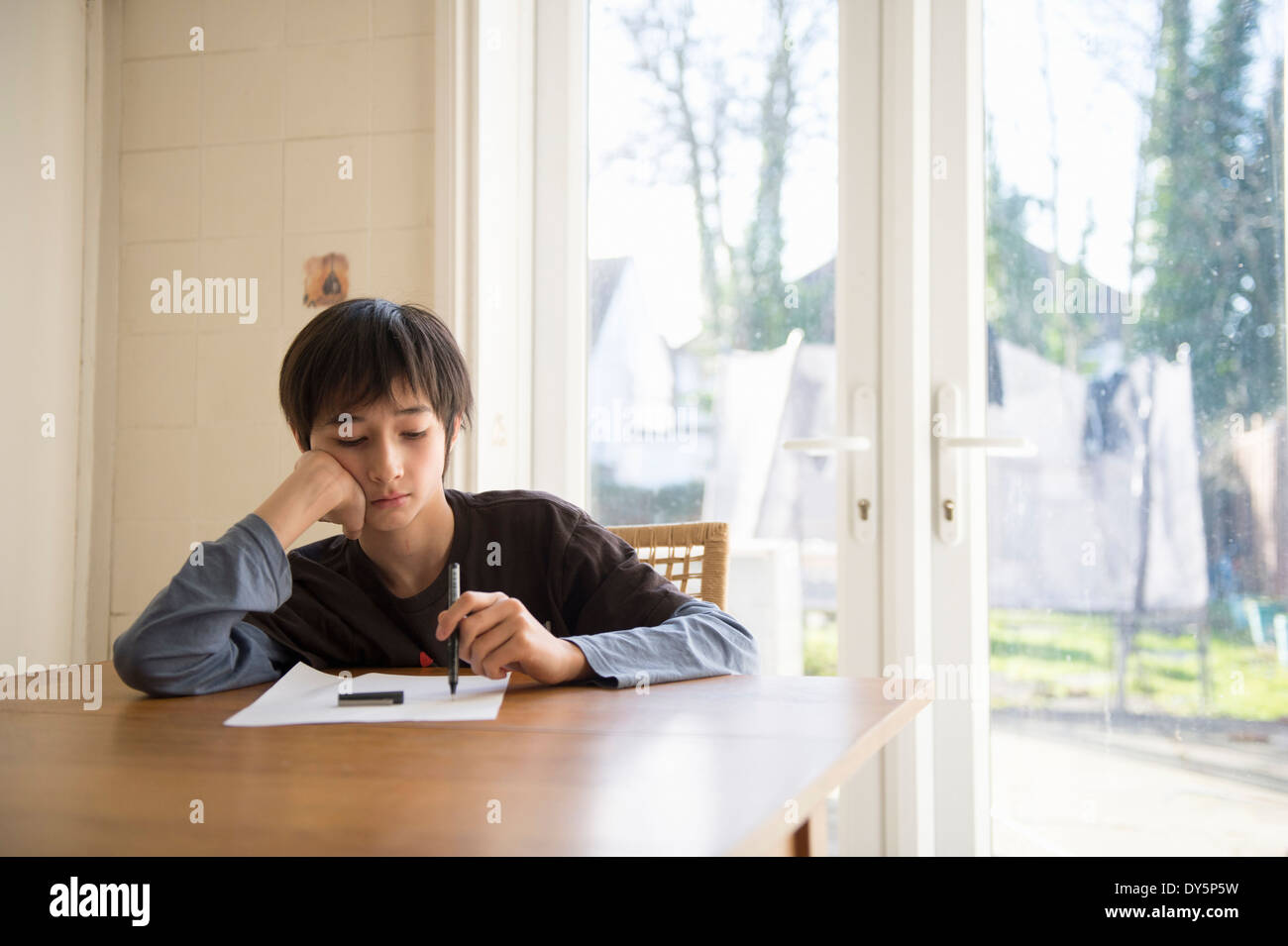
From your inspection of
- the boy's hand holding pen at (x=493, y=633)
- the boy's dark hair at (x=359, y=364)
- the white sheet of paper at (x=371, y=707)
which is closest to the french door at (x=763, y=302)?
the boy's dark hair at (x=359, y=364)

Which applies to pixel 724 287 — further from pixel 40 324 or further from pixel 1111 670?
pixel 40 324

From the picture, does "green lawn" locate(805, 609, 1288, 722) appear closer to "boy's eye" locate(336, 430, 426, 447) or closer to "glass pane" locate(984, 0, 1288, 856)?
"glass pane" locate(984, 0, 1288, 856)

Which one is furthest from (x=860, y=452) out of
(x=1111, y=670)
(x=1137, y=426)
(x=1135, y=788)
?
(x=1135, y=788)

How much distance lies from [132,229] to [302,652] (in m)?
1.47

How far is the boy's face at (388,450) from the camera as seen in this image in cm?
129

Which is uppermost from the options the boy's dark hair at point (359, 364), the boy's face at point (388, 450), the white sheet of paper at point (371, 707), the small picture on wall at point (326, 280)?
Answer: the small picture on wall at point (326, 280)

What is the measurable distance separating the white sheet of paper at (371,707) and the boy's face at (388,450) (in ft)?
0.72

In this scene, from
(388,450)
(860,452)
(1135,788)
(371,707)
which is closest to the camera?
(371,707)

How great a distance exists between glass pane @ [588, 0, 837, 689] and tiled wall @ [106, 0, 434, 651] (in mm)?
440

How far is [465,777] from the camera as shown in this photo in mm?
717

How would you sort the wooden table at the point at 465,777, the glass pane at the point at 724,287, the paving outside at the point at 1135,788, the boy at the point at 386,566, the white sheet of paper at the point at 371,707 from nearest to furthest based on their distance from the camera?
the wooden table at the point at 465,777, the white sheet of paper at the point at 371,707, the boy at the point at 386,566, the paving outside at the point at 1135,788, the glass pane at the point at 724,287

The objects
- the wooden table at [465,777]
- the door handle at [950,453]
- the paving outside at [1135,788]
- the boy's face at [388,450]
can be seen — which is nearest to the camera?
the wooden table at [465,777]

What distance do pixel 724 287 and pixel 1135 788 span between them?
4.14ft

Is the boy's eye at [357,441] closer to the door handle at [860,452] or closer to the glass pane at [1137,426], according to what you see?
the door handle at [860,452]
